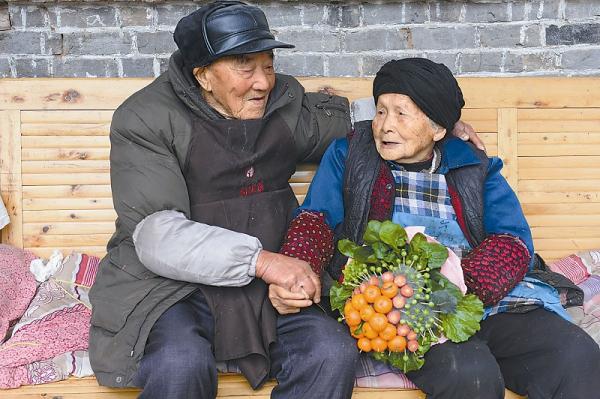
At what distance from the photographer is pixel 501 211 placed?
302 cm

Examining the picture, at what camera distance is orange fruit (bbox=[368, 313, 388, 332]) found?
2512mm

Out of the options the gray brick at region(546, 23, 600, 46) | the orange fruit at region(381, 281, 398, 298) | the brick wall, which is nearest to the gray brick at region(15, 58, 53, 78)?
the brick wall

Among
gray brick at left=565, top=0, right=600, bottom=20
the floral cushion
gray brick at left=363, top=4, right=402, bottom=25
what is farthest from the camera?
gray brick at left=565, top=0, right=600, bottom=20

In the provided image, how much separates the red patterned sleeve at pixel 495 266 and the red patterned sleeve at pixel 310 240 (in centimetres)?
48

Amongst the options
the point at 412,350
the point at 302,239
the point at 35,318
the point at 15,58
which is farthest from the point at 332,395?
the point at 15,58

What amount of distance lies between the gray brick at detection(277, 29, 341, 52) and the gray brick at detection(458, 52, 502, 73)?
60 centimetres

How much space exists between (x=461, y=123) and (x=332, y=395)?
1.28 meters

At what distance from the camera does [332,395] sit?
257 cm

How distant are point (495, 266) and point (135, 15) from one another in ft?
6.54

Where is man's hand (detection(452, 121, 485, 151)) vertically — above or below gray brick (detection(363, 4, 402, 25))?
below

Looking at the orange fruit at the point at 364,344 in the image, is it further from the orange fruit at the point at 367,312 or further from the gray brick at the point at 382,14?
the gray brick at the point at 382,14

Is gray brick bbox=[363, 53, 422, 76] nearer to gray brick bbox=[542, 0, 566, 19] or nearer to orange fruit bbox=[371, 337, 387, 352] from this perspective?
gray brick bbox=[542, 0, 566, 19]

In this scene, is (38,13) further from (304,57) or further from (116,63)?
(304,57)

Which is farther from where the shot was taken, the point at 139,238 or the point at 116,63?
the point at 116,63
